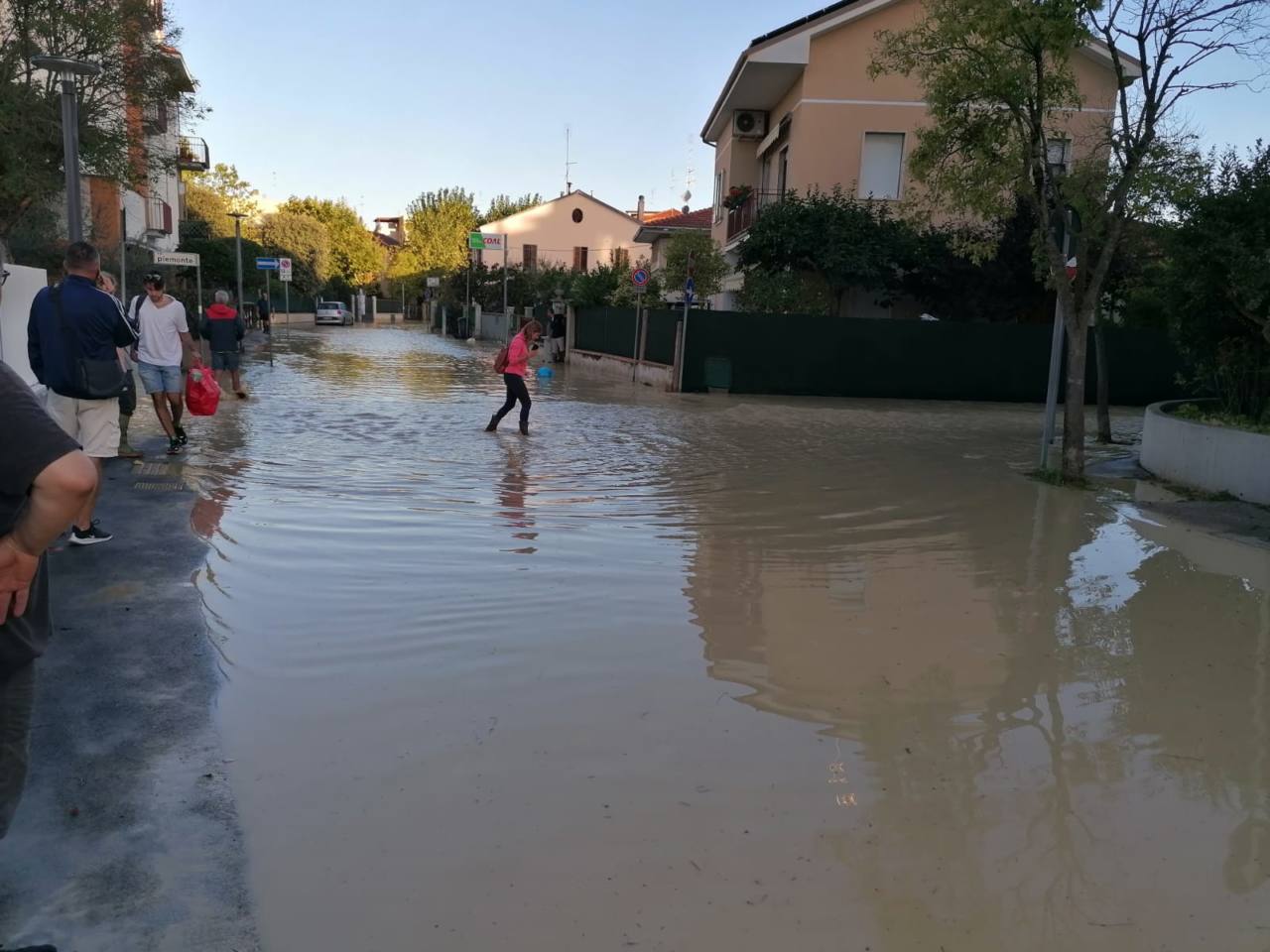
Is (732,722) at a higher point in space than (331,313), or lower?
lower

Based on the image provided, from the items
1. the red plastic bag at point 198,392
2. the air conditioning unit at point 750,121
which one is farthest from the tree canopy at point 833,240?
the red plastic bag at point 198,392

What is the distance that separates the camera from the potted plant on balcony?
27.8m

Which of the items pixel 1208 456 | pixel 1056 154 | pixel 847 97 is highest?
pixel 847 97

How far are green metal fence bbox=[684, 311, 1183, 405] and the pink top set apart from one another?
9.23m

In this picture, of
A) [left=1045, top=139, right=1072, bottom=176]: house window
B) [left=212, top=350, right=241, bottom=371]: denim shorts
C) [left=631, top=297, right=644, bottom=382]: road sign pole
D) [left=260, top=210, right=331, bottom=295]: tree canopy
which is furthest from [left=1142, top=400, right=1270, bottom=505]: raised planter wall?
[left=260, top=210, right=331, bottom=295]: tree canopy

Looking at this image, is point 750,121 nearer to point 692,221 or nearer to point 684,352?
point 692,221

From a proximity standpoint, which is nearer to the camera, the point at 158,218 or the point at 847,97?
the point at 847,97

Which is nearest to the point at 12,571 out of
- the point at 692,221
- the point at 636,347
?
the point at 636,347

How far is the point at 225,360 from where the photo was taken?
16.0 metres

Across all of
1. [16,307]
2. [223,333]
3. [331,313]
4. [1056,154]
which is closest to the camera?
[16,307]

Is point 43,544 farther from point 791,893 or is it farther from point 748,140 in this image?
point 748,140

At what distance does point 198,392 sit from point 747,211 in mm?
20643

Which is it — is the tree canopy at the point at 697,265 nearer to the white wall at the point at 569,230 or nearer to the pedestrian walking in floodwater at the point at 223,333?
the pedestrian walking in floodwater at the point at 223,333

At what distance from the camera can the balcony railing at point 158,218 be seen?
109 feet
